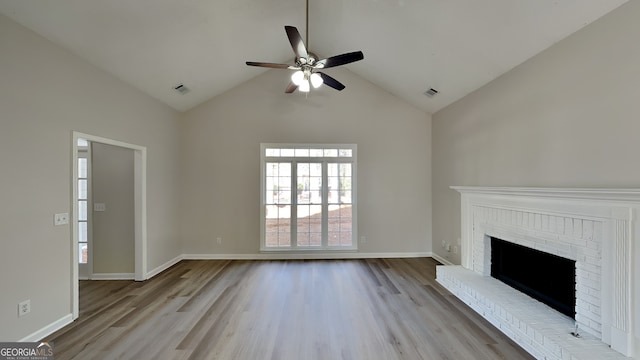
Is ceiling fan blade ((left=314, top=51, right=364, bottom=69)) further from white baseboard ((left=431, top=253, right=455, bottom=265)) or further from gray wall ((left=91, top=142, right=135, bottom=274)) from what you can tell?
white baseboard ((left=431, top=253, right=455, bottom=265))

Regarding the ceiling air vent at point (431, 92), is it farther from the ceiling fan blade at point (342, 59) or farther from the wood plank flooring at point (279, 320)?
the wood plank flooring at point (279, 320)

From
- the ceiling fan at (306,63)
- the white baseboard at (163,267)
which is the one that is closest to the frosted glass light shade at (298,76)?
the ceiling fan at (306,63)

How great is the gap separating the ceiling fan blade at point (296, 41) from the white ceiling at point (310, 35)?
1217mm

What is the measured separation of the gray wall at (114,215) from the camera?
410 cm

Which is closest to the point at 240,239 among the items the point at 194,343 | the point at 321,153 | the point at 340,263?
the point at 340,263

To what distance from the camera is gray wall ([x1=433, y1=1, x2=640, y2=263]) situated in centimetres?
206

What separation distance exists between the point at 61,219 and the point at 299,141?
11.6 ft

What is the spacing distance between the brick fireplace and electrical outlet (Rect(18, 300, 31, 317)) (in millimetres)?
4461

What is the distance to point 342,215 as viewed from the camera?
17.3 feet

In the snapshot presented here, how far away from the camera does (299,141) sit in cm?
521

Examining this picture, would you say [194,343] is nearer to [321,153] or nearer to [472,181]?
[321,153]

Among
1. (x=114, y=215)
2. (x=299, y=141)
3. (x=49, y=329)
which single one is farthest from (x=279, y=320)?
(x=299, y=141)

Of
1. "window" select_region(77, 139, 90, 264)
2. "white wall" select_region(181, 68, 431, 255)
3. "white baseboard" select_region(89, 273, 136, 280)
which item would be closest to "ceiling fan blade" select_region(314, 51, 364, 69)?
"white wall" select_region(181, 68, 431, 255)

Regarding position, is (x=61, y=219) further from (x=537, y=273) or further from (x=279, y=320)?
(x=537, y=273)
